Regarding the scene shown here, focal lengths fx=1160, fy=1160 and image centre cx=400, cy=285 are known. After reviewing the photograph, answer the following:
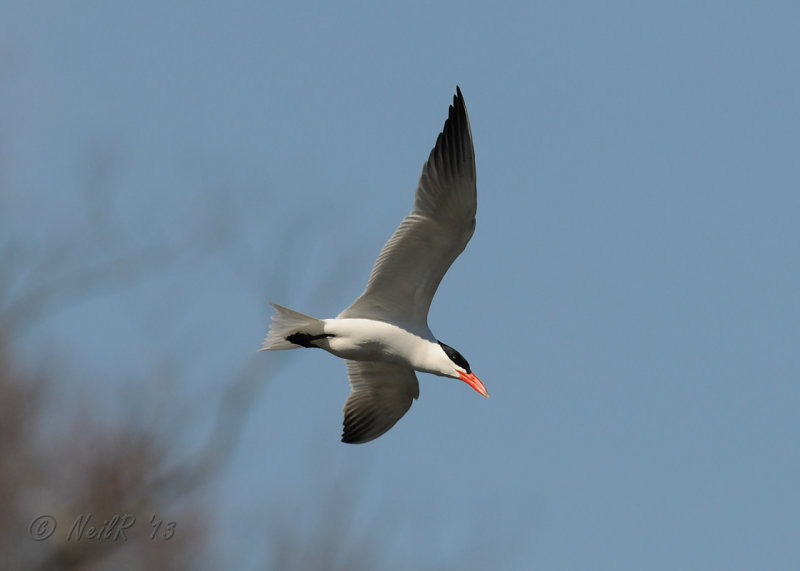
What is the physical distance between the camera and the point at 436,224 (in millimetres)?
10000

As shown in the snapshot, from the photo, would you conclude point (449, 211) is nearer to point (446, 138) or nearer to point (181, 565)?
point (446, 138)

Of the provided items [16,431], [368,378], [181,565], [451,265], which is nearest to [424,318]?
[451,265]

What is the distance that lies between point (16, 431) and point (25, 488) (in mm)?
455

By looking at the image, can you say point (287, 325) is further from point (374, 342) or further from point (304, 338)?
point (374, 342)

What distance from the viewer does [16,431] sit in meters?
7.79

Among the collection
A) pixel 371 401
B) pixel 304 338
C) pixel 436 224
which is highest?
pixel 436 224

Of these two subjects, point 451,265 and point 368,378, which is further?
point 368,378

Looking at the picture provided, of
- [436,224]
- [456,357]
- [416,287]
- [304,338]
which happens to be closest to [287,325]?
[304,338]

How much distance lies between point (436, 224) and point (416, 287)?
0.74 meters

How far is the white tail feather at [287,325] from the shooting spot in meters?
10.5

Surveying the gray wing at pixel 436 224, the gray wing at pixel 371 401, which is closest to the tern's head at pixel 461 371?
the gray wing at pixel 436 224

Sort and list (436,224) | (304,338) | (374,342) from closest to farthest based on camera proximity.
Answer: (436,224)
(374,342)
(304,338)

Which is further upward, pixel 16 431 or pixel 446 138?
pixel 446 138

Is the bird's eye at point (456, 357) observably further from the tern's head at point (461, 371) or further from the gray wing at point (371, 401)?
the gray wing at point (371, 401)
